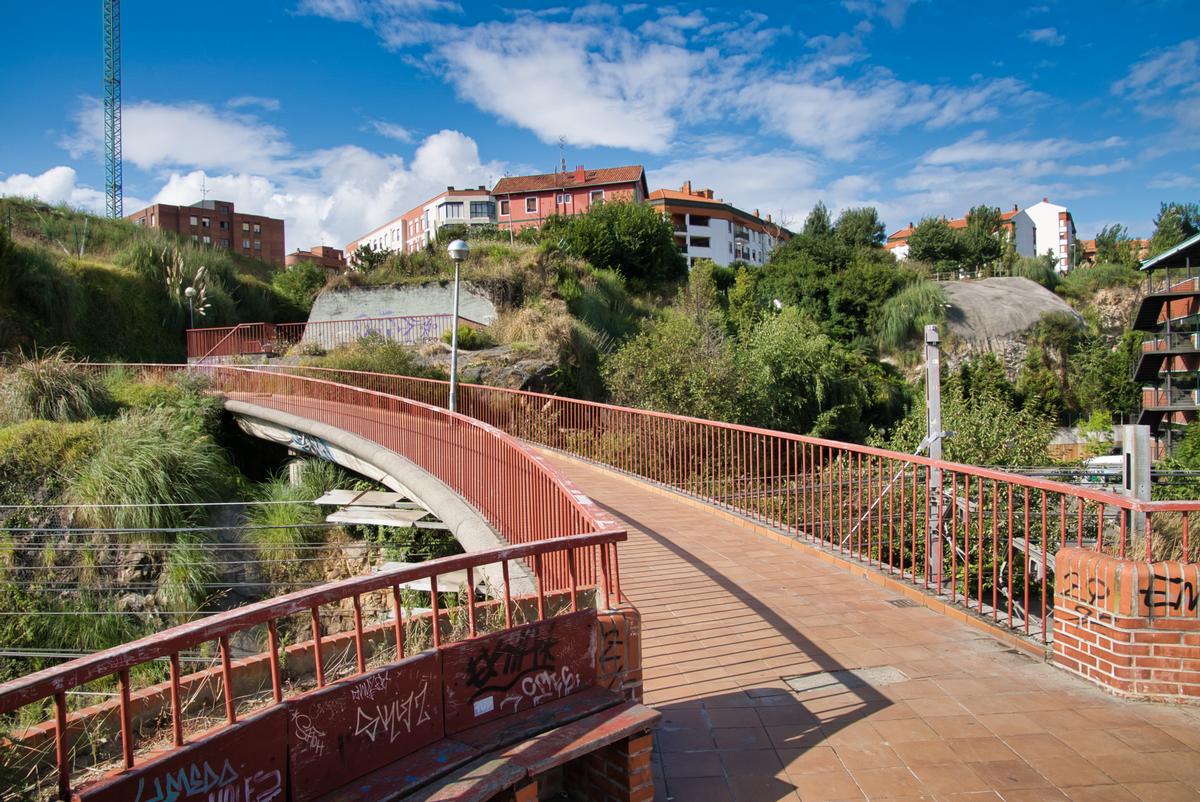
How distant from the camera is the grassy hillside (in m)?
26.4

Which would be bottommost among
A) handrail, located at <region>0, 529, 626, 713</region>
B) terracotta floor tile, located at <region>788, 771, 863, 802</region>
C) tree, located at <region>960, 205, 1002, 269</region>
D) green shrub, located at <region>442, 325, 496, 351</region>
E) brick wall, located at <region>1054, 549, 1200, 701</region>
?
terracotta floor tile, located at <region>788, 771, 863, 802</region>

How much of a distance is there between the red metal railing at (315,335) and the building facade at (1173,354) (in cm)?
2905

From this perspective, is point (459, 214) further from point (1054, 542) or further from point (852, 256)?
point (1054, 542)

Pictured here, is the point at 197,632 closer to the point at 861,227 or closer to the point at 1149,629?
the point at 1149,629

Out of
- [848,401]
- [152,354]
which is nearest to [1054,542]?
[848,401]

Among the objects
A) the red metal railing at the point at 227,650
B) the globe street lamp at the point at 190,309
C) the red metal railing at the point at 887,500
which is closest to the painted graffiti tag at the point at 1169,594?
the red metal railing at the point at 887,500

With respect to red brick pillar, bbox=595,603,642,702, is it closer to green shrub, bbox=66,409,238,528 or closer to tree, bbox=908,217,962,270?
green shrub, bbox=66,409,238,528

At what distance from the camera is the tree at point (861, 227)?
6347cm

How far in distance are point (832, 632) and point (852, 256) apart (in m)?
39.9

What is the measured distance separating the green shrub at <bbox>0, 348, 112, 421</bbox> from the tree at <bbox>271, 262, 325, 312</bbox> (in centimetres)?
1841

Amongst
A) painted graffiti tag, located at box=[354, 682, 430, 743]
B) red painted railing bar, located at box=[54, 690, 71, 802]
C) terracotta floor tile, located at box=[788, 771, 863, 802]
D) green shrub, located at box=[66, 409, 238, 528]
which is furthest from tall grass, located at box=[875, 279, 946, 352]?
red painted railing bar, located at box=[54, 690, 71, 802]

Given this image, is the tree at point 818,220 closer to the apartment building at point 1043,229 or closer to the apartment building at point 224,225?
the apartment building at point 1043,229

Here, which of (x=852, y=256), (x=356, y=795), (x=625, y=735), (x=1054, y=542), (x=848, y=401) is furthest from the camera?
(x=852, y=256)

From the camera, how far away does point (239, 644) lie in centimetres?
1195
